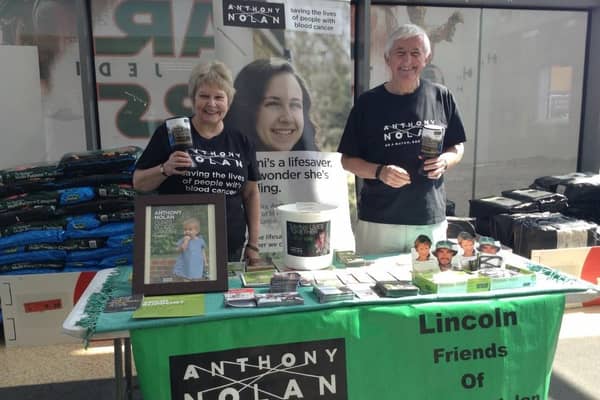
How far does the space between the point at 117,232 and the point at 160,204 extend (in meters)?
1.60

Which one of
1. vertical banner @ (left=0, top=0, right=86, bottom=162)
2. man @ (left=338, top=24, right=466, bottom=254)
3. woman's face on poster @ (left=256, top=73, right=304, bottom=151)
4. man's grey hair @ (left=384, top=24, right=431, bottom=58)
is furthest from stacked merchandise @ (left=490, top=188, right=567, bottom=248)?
vertical banner @ (left=0, top=0, right=86, bottom=162)

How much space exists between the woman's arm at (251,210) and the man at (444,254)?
2.51 feet

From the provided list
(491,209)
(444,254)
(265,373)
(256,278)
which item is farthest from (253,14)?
(491,209)

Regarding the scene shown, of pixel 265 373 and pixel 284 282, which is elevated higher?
pixel 284 282

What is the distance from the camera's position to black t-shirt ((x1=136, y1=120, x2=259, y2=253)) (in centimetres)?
181

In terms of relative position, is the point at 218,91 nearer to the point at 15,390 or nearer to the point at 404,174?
the point at 404,174

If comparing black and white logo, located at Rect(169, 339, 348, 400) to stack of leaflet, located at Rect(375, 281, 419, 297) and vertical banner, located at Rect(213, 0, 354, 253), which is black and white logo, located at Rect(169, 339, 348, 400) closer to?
stack of leaflet, located at Rect(375, 281, 419, 297)

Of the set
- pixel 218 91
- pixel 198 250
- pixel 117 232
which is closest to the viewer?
pixel 198 250

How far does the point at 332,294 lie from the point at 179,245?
49 centimetres

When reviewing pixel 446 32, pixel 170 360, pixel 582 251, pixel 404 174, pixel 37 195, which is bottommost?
pixel 582 251

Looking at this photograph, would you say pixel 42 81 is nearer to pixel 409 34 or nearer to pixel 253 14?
pixel 253 14

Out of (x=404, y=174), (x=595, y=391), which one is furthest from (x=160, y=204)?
(x=595, y=391)

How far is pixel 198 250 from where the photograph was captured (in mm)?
1509

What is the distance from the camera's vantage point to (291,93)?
2736 millimetres
